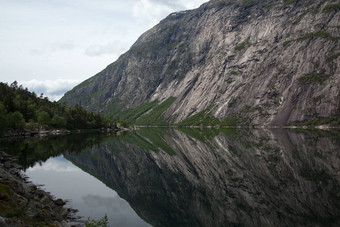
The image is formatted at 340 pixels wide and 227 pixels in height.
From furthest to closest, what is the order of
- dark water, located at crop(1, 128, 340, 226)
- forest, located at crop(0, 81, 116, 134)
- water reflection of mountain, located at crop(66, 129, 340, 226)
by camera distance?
forest, located at crop(0, 81, 116, 134)
dark water, located at crop(1, 128, 340, 226)
water reflection of mountain, located at crop(66, 129, 340, 226)

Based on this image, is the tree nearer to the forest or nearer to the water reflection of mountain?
the forest

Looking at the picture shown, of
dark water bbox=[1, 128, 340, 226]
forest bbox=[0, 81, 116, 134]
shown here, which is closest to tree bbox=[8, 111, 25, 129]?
forest bbox=[0, 81, 116, 134]

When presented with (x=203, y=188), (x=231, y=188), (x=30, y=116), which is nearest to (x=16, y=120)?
(x=30, y=116)

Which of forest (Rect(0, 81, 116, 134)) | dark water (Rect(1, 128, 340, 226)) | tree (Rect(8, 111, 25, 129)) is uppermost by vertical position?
forest (Rect(0, 81, 116, 134))

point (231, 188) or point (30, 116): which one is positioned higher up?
point (30, 116)

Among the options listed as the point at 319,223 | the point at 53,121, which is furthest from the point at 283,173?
the point at 53,121

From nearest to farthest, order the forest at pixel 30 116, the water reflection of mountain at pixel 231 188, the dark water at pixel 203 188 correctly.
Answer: the water reflection of mountain at pixel 231 188
the dark water at pixel 203 188
the forest at pixel 30 116

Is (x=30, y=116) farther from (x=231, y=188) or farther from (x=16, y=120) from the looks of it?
(x=231, y=188)

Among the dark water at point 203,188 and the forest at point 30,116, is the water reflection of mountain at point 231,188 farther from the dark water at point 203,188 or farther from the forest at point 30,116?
the forest at point 30,116

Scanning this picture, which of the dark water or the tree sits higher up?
the tree

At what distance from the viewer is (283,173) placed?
4166 cm

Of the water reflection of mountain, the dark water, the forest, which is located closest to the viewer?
the water reflection of mountain

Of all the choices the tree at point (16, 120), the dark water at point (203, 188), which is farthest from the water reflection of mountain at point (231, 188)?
the tree at point (16, 120)

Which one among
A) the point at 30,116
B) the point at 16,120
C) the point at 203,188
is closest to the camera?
the point at 203,188
